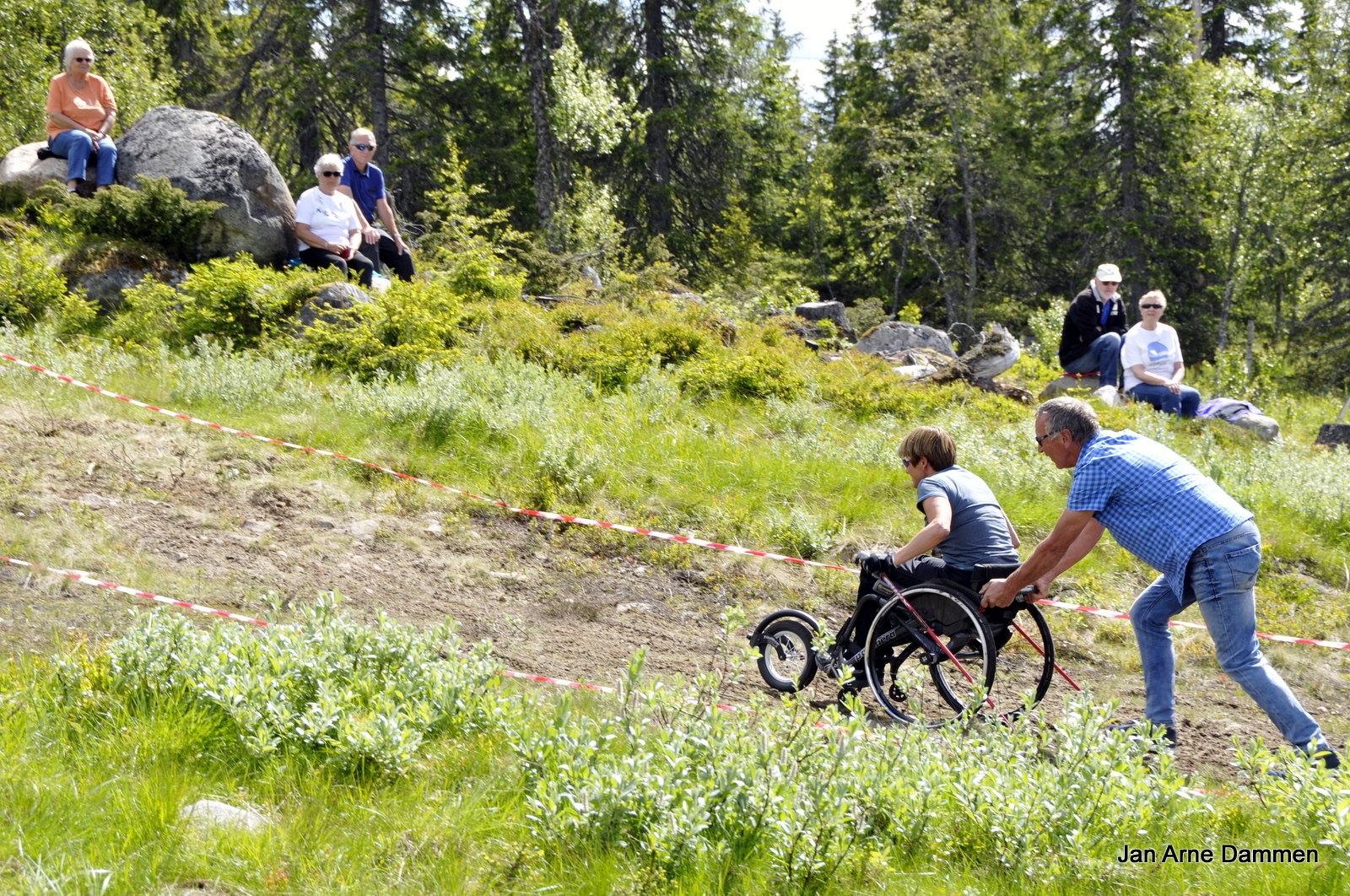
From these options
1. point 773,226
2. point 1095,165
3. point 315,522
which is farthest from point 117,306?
point 1095,165

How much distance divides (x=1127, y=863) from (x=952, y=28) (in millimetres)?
30020

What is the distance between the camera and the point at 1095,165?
27500 millimetres

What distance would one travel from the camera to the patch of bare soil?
5.74 meters

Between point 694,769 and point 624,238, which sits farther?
point 624,238

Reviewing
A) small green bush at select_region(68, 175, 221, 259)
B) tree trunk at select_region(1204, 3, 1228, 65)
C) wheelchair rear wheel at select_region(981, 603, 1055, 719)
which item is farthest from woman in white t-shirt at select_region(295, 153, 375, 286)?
tree trunk at select_region(1204, 3, 1228, 65)

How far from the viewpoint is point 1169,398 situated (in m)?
12.0

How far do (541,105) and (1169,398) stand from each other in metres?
13.6

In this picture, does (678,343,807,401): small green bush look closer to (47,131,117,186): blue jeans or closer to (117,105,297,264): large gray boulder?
(117,105,297,264): large gray boulder

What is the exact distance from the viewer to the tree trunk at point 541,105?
20.0 meters

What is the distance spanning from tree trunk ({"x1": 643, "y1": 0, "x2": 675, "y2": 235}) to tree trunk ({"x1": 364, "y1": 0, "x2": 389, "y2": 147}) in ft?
20.1

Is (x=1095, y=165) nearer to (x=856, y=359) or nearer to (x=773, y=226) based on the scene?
(x=773, y=226)

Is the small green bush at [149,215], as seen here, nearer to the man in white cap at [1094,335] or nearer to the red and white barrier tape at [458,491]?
the red and white barrier tape at [458,491]

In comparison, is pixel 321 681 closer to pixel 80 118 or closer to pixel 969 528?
pixel 969 528

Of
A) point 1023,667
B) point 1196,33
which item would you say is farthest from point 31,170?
point 1196,33
